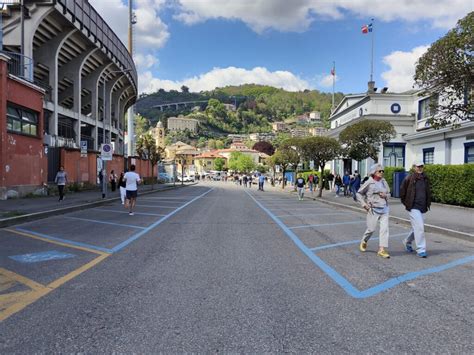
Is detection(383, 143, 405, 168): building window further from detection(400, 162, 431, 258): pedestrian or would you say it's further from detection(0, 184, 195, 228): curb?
detection(400, 162, 431, 258): pedestrian

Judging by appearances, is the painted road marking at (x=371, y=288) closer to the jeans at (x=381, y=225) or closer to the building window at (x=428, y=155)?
the jeans at (x=381, y=225)

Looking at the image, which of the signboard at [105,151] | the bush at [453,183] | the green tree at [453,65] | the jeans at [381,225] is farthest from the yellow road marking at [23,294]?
the signboard at [105,151]

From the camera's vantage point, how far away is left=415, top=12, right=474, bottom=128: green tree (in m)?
9.90

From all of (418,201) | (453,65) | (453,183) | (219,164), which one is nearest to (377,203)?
(418,201)

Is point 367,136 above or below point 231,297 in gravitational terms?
above

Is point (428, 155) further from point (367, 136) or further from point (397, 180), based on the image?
point (367, 136)

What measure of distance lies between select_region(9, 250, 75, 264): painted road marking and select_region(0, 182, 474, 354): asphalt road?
0.12ft

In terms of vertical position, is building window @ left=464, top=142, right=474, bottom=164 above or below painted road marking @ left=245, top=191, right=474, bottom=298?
above

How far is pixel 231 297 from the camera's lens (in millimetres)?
4934

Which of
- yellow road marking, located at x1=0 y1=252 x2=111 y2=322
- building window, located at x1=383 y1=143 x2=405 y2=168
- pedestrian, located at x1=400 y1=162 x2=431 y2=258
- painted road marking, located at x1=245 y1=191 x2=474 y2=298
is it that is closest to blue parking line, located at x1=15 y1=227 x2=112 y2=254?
yellow road marking, located at x1=0 y1=252 x2=111 y2=322

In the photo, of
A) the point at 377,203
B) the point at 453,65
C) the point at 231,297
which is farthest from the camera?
the point at 453,65

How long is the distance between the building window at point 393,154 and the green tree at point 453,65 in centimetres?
2308

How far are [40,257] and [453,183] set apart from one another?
1717 cm

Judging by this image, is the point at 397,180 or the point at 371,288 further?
the point at 397,180
